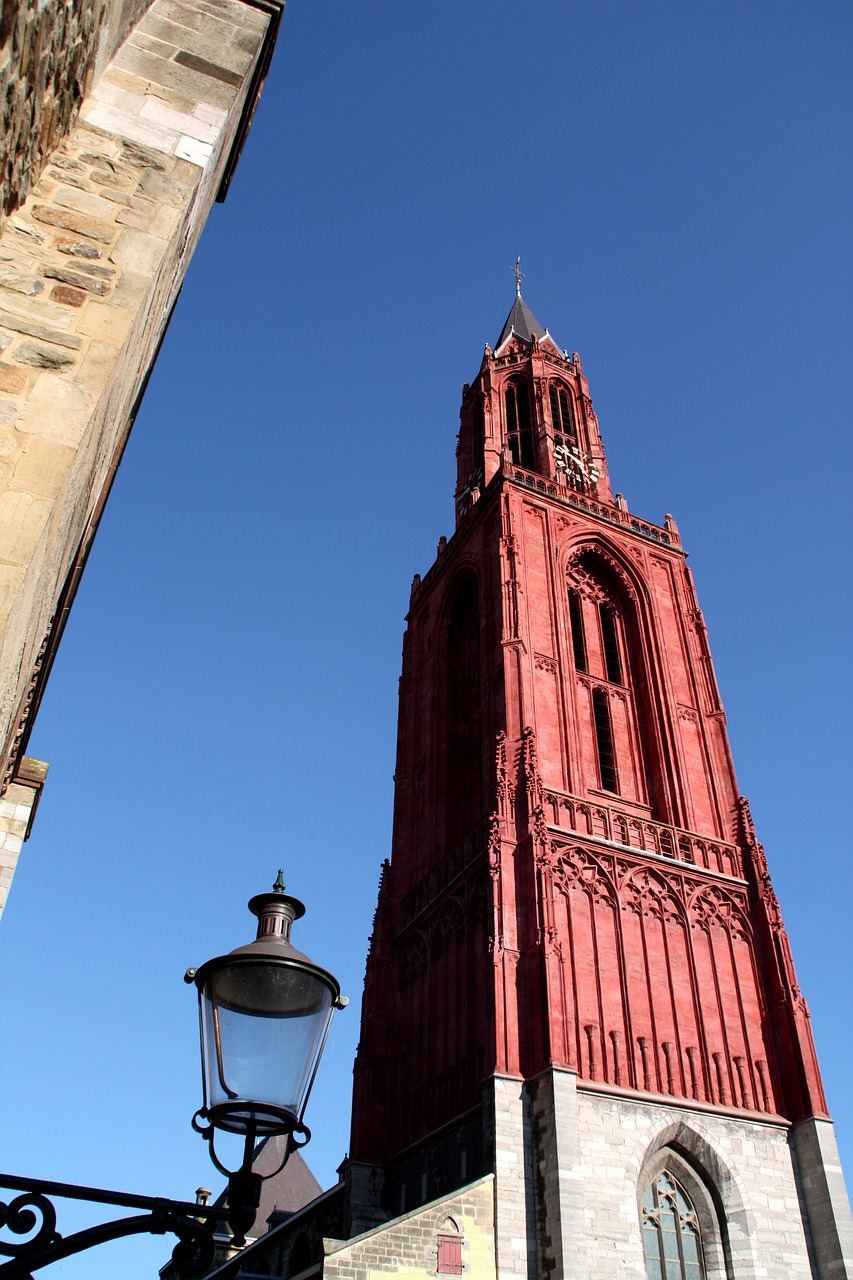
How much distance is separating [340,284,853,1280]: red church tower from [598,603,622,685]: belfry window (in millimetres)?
73

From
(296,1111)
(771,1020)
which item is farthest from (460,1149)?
(296,1111)

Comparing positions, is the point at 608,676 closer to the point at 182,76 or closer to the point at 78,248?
the point at 182,76

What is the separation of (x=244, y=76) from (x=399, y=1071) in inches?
821

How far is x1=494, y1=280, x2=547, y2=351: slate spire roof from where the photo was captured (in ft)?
135

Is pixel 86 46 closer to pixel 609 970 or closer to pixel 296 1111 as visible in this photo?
pixel 296 1111

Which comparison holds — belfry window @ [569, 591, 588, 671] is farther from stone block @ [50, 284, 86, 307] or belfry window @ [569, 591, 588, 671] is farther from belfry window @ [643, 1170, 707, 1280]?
stone block @ [50, 284, 86, 307]

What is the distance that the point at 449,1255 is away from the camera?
1534 cm

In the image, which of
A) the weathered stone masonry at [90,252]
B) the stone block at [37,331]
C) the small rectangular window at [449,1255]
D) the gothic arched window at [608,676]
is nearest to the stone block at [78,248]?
the weathered stone masonry at [90,252]

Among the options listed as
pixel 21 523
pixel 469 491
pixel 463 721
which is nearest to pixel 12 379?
pixel 21 523

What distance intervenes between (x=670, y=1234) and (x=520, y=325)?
34138mm

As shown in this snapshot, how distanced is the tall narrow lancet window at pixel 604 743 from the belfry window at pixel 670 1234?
8.85 meters

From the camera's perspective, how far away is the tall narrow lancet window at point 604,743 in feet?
80.1

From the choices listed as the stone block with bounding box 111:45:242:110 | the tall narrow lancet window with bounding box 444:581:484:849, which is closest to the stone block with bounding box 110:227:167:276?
the stone block with bounding box 111:45:242:110

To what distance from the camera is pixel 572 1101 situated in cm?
1703
